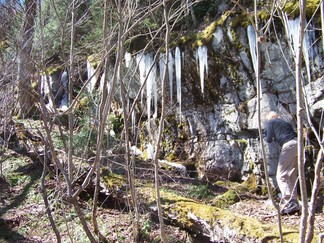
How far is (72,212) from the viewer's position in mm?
5742

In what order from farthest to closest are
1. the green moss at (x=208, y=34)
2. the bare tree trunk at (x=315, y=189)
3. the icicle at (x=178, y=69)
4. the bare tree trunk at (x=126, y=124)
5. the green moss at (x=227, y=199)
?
the icicle at (x=178, y=69), the green moss at (x=208, y=34), the green moss at (x=227, y=199), the bare tree trunk at (x=126, y=124), the bare tree trunk at (x=315, y=189)

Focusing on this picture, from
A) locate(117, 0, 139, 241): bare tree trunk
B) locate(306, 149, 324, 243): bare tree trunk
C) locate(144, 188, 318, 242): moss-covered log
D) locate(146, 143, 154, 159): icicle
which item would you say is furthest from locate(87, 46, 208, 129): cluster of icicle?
locate(306, 149, 324, 243): bare tree trunk

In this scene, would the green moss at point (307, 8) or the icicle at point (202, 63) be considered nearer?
the green moss at point (307, 8)

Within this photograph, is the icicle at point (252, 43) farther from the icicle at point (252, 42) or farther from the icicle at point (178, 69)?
the icicle at point (178, 69)

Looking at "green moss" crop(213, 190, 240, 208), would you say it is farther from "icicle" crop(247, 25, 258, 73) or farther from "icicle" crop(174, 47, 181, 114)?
"icicle" crop(174, 47, 181, 114)

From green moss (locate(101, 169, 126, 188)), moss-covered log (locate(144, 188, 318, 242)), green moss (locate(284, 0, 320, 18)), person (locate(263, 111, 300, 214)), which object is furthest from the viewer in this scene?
green moss (locate(284, 0, 320, 18))

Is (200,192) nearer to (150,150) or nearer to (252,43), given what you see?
(150,150)

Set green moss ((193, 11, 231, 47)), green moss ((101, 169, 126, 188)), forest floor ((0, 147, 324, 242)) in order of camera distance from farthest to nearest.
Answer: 1. green moss ((193, 11, 231, 47))
2. green moss ((101, 169, 126, 188))
3. forest floor ((0, 147, 324, 242))

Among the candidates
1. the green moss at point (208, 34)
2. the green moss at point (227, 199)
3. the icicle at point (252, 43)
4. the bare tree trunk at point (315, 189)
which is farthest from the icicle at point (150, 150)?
the bare tree trunk at point (315, 189)

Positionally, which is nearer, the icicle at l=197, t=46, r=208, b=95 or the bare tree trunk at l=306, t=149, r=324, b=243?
the bare tree trunk at l=306, t=149, r=324, b=243

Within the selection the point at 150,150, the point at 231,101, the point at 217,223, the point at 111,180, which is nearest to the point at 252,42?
the point at 231,101

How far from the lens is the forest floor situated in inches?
193

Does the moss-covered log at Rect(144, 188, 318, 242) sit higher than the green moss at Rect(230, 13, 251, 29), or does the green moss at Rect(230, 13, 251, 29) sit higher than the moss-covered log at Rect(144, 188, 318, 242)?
the green moss at Rect(230, 13, 251, 29)

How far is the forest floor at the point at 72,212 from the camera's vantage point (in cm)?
490
